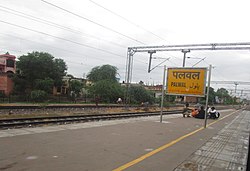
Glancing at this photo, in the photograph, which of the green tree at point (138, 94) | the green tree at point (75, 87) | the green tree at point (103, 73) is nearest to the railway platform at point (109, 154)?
the green tree at point (138, 94)

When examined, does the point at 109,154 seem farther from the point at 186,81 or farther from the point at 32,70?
the point at 32,70

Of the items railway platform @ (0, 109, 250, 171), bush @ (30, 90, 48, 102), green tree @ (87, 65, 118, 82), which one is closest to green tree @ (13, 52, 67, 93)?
bush @ (30, 90, 48, 102)

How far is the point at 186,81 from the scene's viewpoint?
13.5 meters

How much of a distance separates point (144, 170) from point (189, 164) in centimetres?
133

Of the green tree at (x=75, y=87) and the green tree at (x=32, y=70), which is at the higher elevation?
the green tree at (x=32, y=70)

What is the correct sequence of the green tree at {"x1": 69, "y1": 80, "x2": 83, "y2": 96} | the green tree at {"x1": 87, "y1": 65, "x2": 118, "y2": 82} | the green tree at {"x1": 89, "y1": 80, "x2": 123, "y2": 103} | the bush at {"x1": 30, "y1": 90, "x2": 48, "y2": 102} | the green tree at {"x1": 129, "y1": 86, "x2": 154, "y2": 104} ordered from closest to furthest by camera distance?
the bush at {"x1": 30, "y1": 90, "x2": 48, "y2": 102} → the green tree at {"x1": 89, "y1": 80, "x2": 123, "y2": 103} → the green tree at {"x1": 129, "y1": 86, "x2": 154, "y2": 104} → the green tree at {"x1": 69, "y1": 80, "x2": 83, "y2": 96} → the green tree at {"x1": 87, "y1": 65, "x2": 118, "y2": 82}

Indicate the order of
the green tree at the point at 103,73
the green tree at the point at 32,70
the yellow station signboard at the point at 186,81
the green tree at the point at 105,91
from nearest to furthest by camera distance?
the yellow station signboard at the point at 186,81, the green tree at the point at 32,70, the green tree at the point at 105,91, the green tree at the point at 103,73

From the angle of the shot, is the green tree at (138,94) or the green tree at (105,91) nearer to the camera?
the green tree at (105,91)

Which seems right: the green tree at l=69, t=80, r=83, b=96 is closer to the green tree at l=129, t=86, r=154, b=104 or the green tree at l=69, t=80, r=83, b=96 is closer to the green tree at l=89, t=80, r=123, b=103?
the green tree at l=89, t=80, r=123, b=103

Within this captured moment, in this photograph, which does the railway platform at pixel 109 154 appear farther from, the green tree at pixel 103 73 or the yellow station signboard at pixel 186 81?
the green tree at pixel 103 73

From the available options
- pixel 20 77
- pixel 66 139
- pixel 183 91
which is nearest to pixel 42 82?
pixel 20 77

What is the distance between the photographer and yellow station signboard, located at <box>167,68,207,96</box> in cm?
1294

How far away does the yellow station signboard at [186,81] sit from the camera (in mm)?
12936

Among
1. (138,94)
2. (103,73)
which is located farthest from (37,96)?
(103,73)
